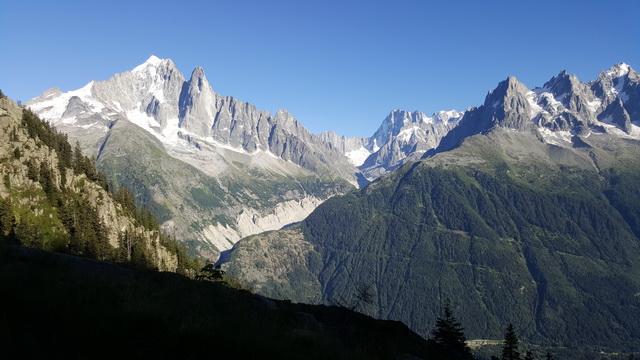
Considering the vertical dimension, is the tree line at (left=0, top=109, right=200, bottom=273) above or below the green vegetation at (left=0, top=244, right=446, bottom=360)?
above

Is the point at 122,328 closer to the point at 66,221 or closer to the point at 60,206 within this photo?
the point at 66,221

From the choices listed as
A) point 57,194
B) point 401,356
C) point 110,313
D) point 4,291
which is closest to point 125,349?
point 110,313

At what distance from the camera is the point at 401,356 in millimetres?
17766

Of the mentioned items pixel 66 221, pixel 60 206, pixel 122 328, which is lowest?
pixel 122 328

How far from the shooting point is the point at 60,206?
109m

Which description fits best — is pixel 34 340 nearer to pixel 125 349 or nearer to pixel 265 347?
pixel 125 349

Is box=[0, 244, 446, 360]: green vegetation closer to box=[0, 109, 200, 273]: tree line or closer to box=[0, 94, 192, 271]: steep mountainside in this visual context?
box=[0, 109, 200, 273]: tree line

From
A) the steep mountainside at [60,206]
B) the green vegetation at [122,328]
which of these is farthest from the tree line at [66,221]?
the green vegetation at [122,328]

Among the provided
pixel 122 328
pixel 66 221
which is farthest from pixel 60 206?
pixel 122 328

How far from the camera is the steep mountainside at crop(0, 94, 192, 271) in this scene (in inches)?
3836

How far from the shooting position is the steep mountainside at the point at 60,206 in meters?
97.4

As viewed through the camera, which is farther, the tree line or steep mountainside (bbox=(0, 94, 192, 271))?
steep mountainside (bbox=(0, 94, 192, 271))

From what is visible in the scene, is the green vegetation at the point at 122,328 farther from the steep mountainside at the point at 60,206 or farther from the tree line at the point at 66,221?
the steep mountainside at the point at 60,206

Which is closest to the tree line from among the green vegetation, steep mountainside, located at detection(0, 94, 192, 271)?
steep mountainside, located at detection(0, 94, 192, 271)
